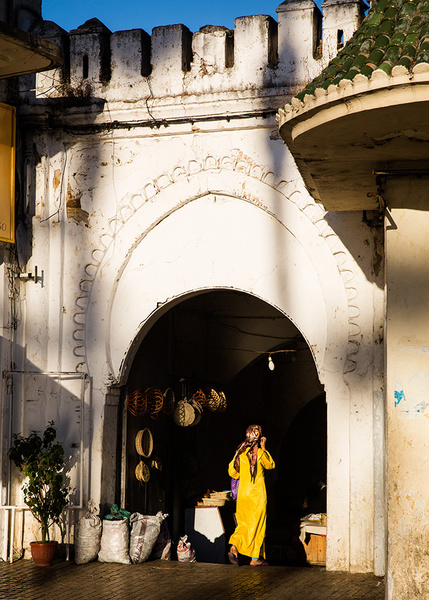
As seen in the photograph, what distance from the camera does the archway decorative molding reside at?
8.90 m

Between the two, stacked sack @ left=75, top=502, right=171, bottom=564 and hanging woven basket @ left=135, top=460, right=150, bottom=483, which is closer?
stacked sack @ left=75, top=502, right=171, bottom=564

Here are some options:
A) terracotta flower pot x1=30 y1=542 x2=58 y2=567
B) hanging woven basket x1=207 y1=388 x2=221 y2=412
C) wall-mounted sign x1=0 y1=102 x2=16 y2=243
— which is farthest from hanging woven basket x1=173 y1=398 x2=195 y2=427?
wall-mounted sign x1=0 y1=102 x2=16 y2=243

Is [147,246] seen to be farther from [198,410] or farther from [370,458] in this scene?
[370,458]

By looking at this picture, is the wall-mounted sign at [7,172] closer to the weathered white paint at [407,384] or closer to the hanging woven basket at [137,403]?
the hanging woven basket at [137,403]

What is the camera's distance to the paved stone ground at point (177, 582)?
7598 mm

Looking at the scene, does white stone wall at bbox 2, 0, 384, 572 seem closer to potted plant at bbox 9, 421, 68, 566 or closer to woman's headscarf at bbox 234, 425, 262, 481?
potted plant at bbox 9, 421, 68, 566

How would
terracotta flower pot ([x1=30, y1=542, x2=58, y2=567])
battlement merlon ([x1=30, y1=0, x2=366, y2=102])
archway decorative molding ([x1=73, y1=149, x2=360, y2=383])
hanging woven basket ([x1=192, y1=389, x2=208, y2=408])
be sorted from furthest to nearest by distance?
hanging woven basket ([x1=192, y1=389, x2=208, y2=408]) → battlement merlon ([x1=30, y1=0, x2=366, y2=102]) → terracotta flower pot ([x1=30, y1=542, x2=58, y2=567]) → archway decorative molding ([x1=73, y1=149, x2=360, y2=383])

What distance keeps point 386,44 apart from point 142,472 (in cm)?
609

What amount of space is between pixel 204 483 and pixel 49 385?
12.5ft

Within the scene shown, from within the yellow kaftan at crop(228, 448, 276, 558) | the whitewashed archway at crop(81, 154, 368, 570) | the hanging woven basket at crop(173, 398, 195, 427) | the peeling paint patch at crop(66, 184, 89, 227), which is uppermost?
the peeling paint patch at crop(66, 184, 89, 227)

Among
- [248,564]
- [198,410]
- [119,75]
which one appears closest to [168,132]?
[119,75]

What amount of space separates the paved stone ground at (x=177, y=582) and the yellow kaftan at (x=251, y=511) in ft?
0.94

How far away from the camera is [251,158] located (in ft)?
30.4

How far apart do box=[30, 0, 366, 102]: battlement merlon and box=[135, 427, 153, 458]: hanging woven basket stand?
3.96 m
